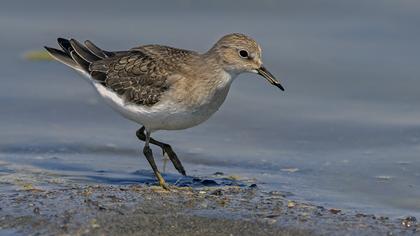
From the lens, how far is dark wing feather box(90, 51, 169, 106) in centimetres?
886

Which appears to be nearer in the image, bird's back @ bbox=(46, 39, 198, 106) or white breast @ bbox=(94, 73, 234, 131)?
white breast @ bbox=(94, 73, 234, 131)

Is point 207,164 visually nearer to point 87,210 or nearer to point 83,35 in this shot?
point 87,210

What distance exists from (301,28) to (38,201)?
18.9ft

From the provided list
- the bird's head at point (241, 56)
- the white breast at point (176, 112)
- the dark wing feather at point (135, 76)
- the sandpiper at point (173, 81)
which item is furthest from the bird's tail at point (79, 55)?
the bird's head at point (241, 56)

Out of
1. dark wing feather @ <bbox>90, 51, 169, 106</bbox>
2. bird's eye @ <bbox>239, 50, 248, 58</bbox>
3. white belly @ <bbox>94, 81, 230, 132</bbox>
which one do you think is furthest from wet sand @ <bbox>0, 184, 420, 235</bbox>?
bird's eye @ <bbox>239, 50, 248, 58</bbox>

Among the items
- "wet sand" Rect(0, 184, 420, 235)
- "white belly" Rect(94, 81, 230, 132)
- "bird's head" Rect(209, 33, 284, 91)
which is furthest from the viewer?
"bird's head" Rect(209, 33, 284, 91)

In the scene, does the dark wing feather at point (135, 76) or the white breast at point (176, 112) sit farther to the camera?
the dark wing feather at point (135, 76)

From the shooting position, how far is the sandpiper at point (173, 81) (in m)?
8.67

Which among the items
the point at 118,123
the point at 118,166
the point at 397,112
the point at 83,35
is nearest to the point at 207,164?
the point at 118,166

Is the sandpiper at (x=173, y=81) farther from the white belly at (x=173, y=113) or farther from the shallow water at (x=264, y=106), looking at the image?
the shallow water at (x=264, y=106)

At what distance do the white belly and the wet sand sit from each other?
0.67 metres

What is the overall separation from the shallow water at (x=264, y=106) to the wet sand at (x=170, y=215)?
74 centimetres

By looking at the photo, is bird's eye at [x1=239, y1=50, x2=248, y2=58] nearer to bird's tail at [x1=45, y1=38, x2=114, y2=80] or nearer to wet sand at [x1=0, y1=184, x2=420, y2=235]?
wet sand at [x1=0, y1=184, x2=420, y2=235]

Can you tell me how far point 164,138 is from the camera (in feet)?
35.2
